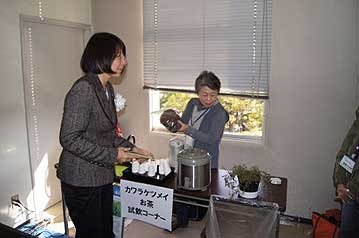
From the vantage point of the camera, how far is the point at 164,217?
1.64 metres

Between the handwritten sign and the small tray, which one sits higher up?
the small tray

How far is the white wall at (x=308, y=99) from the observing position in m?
2.50

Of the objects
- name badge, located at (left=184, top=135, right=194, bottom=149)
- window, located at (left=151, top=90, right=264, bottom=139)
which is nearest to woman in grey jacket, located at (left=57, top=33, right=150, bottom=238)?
name badge, located at (left=184, top=135, right=194, bottom=149)

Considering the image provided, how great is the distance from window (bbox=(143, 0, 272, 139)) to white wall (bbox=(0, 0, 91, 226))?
3.68 ft

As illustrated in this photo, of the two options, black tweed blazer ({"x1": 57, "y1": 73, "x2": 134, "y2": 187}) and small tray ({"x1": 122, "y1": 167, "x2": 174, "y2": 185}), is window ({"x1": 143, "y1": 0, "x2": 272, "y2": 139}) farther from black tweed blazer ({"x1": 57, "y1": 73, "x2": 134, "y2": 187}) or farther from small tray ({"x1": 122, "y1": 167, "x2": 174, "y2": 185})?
black tweed blazer ({"x1": 57, "y1": 73, "x2": 134, "y2": 187})

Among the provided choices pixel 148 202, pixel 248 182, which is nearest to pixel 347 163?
pixel 248 182

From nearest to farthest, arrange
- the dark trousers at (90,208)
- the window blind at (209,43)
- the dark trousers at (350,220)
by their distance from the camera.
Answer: the dark trousers at (90,208) < the dark trousers at (350,220) < the window blind at (209,43)

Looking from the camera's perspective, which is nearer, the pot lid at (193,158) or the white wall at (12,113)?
Result: the pot lid at (193,158)

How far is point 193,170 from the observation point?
1.59 m

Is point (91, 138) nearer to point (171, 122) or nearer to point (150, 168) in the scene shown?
point (150, 168)

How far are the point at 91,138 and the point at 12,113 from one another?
153 cm

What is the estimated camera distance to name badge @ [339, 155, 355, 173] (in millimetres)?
1705

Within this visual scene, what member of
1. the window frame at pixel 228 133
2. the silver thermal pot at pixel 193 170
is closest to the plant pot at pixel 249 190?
the silver thermal pot at pixel 193 170

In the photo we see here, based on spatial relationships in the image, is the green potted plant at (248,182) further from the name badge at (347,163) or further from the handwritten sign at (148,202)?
the name badge at (347,163)
